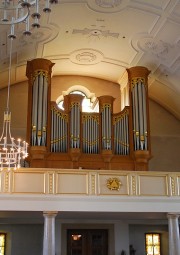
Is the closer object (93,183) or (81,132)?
(93,183)

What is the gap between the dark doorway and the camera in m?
16.8

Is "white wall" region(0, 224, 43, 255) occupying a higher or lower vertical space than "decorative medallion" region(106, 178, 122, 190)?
lower

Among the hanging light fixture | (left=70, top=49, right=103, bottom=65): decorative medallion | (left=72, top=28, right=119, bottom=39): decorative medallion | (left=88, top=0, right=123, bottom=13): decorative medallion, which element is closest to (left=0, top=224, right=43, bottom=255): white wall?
the hanging light fixture

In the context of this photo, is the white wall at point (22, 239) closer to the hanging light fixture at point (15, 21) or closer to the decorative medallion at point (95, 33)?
the hanging light fixture at point (15, 21)

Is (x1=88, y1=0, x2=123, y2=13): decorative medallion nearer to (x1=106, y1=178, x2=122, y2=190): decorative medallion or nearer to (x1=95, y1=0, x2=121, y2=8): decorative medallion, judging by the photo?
(x1=95, y1=0, x2=121, y2=8): decorative medallion

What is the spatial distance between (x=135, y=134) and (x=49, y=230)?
4523mm

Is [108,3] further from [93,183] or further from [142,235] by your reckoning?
[142,235]

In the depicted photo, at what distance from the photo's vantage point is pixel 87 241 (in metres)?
17.0

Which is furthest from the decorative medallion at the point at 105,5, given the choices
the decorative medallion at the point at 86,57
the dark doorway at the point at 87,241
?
the dark doorway at the point at 87,241

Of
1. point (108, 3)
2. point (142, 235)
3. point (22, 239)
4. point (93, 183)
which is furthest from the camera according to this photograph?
point (142, 235)

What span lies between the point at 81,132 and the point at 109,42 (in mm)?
3274

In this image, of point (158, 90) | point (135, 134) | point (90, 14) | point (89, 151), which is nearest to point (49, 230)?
point (89, 151)

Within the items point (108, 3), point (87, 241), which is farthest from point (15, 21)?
point (87, 241)

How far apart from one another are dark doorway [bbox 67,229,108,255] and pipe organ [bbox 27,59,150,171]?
12.4 ft
